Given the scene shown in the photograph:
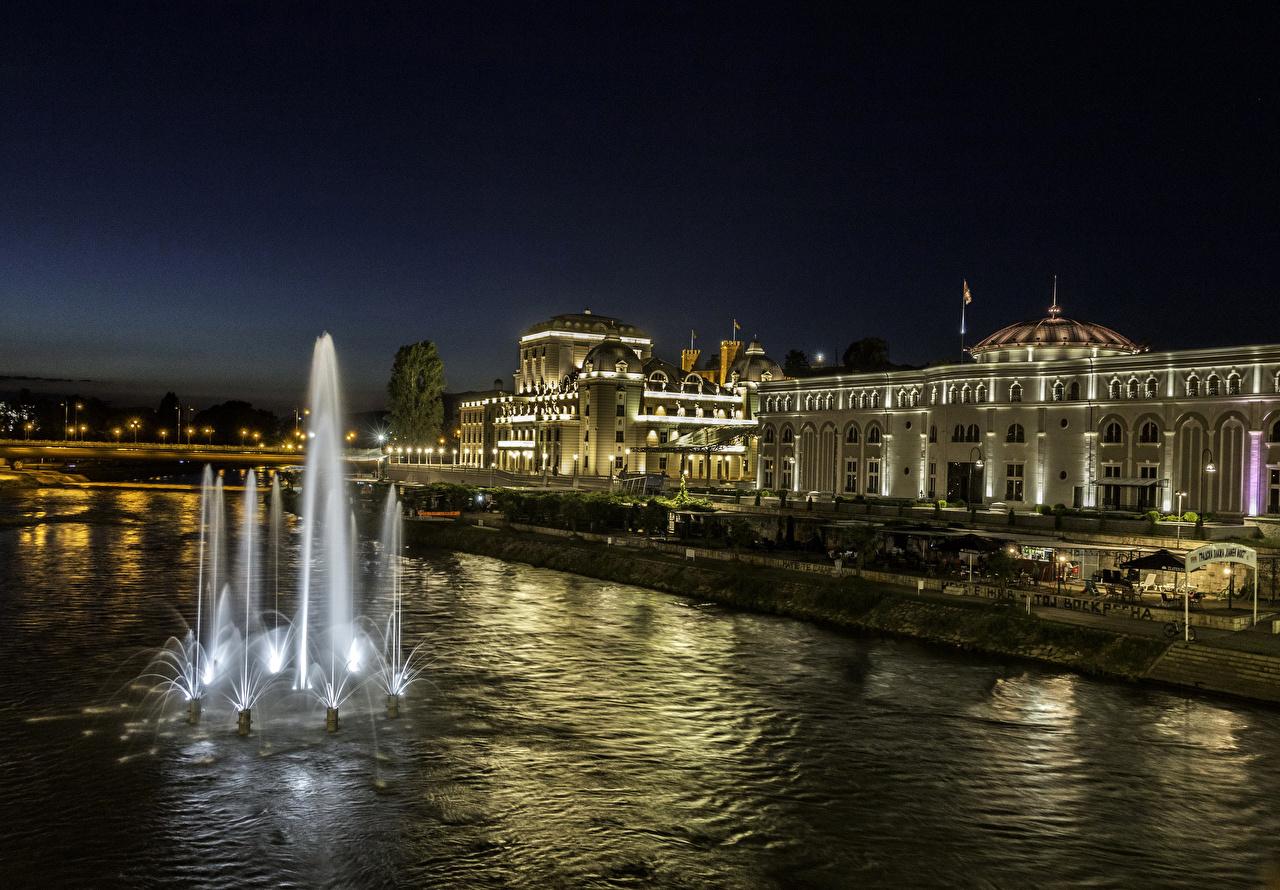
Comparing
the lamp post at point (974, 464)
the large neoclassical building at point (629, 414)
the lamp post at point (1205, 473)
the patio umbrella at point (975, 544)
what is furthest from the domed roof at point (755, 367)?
the patio umbrella at point (975, 544)

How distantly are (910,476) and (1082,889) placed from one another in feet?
262

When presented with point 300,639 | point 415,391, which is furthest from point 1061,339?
point 415,391

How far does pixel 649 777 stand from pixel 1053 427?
68.3 metres

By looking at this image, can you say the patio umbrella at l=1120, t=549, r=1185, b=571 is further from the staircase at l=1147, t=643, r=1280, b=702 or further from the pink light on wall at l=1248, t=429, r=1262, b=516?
the pink light on wall at l=1248, t=429, r=1262, b=516

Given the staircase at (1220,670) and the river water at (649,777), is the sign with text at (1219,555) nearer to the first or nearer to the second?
the staircase at (1220,670)

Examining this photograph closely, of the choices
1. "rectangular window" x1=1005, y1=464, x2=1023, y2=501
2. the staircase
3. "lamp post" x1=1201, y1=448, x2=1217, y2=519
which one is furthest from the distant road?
the staircase

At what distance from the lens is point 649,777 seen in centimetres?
2811

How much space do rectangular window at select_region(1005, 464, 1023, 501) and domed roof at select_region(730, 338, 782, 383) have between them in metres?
68.9

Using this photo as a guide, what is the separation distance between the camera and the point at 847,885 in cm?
2194

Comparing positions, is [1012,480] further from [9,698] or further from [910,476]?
[9,698]

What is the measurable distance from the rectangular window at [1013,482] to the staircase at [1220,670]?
171 ft

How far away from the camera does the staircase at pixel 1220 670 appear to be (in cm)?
3606

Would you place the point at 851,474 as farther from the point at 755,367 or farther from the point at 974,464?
the point at 755,367

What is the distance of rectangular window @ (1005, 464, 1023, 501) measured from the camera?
89875 mm
